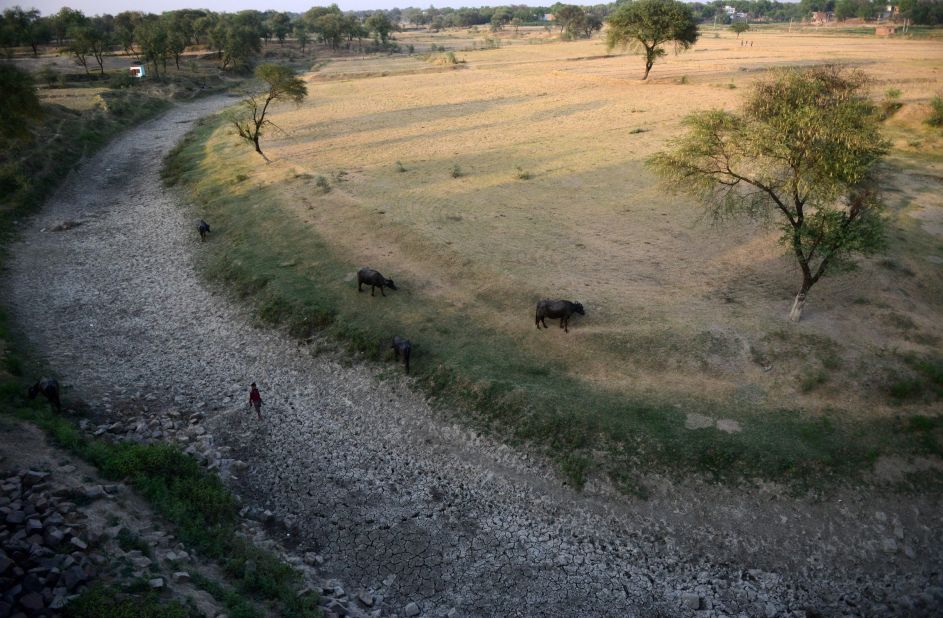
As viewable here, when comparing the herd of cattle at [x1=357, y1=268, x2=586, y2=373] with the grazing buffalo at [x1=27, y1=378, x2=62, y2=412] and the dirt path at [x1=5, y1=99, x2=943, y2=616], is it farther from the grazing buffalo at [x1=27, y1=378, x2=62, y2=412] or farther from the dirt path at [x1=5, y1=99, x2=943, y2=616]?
the grazing buffalo at [x1=27, y1=378, x2=62, y2=412]

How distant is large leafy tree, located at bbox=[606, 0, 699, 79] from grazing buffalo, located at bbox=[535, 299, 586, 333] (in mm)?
64247

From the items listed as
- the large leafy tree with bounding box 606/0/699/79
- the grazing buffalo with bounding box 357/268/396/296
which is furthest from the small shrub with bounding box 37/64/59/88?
the grazing buffalo with bounding box 357/268/396/296

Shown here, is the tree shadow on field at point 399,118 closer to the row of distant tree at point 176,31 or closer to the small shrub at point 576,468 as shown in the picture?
the small shrub at point 576,468

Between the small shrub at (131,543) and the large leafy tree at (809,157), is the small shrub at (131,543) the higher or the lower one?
the lower one

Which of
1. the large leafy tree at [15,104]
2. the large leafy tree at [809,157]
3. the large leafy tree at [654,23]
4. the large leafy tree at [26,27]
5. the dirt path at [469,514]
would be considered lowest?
the dirt path at [469,514]

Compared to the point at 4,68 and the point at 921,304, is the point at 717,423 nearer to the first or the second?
the point at 921,304

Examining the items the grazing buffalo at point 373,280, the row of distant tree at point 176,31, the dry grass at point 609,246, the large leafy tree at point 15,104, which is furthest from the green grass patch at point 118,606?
the row of distant tree at point 176,31

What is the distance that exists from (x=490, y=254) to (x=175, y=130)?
4892 cm

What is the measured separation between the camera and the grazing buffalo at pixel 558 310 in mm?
20422

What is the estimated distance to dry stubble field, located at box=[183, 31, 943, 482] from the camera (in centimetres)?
1862

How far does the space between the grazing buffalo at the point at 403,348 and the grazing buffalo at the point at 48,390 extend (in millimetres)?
10587

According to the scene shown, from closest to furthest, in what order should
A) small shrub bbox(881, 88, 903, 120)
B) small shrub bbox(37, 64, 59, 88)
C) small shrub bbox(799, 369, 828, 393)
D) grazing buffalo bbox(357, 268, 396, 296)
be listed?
small shrub bbox(799, 369, 828, 393) → grazing buffalo bbox(357, 268, 396, 296) → small shrub bbox(881, 88, 903, 120) → small shrub bbox(37, 64, 59, 88)

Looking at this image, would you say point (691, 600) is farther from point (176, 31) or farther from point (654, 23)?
point (176, 31)

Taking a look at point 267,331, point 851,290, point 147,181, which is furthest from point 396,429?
point 147,181
